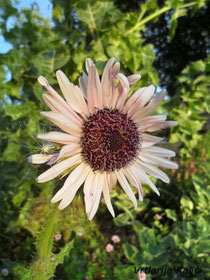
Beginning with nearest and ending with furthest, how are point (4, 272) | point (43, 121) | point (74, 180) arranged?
1. point (74, 180)
2. point (43, 121)
3. point (4, 272)

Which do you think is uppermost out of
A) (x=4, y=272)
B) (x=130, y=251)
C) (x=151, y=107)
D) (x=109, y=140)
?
(x=151, y=107)

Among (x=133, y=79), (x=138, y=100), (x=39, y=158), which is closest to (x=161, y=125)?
(x=138, y=100)

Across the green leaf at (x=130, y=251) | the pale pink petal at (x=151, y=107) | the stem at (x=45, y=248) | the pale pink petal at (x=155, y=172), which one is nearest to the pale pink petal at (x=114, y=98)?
the pale pink petal at (x=151, y=107)

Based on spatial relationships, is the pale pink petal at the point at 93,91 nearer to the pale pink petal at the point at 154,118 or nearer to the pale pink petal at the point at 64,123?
the pale pink petal at the point at 64,123

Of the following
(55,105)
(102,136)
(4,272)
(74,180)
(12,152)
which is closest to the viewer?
(55,105)

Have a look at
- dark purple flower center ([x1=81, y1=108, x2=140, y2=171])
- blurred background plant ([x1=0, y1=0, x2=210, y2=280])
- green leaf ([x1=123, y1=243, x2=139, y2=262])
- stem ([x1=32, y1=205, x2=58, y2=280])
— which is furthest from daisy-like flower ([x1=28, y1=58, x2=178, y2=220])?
green leaf ([x1=123, y1=243, x2=139, y2=262])

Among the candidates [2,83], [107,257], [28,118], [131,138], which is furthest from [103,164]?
[107,257]

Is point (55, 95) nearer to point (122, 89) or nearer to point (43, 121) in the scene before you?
point (122, 89)
